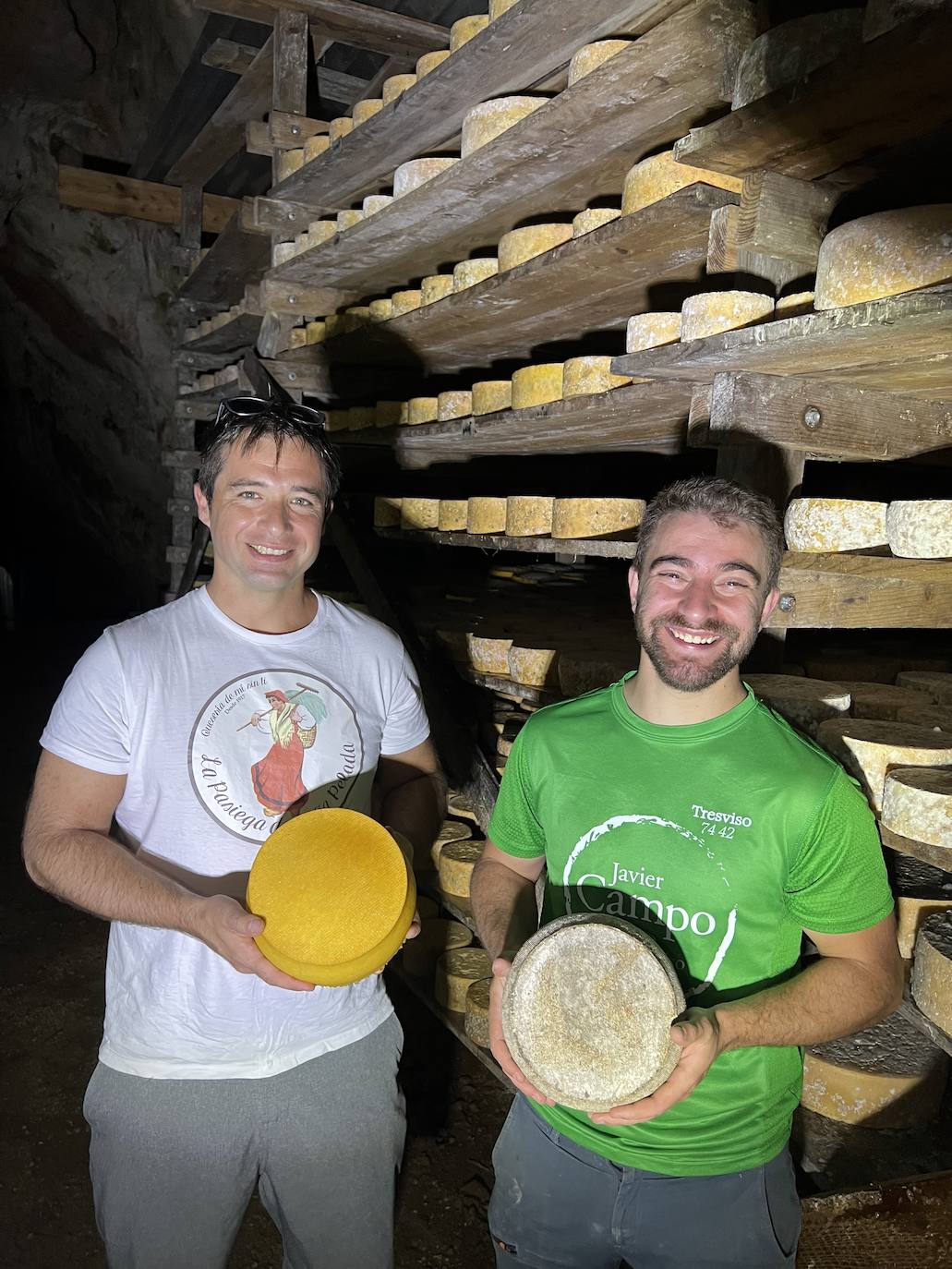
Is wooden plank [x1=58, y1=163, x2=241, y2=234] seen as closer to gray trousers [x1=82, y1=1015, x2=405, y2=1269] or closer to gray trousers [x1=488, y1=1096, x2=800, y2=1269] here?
gray trousers [x1=82, y1=1015, x2=405, y2=1269]

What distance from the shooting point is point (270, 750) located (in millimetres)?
1537

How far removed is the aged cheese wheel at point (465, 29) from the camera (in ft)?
9.85

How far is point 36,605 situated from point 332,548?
7026 mm

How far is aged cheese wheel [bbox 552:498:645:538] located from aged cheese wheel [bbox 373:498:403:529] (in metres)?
1.08

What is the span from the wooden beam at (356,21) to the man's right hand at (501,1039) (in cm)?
478

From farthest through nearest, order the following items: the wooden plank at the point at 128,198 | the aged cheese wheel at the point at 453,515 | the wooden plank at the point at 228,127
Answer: the wooden plank at the point at 128,198
the wooden plank at the point at 228,127
the aged cheese wheel at the point at 453,515

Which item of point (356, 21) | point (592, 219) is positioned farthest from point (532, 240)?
point (356, 21)

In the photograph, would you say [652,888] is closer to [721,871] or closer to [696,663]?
[721,871]

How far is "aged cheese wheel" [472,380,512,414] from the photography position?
3.09 meters

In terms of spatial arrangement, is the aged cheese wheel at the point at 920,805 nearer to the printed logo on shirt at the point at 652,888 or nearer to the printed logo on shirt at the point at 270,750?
the printed logo on shirt at the point at 652,888

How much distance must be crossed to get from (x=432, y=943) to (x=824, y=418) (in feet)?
7.58

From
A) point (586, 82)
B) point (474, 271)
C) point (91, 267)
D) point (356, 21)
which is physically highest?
point (356, 21)

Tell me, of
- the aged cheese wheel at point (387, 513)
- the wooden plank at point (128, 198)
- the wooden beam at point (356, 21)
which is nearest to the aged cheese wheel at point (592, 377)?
the aged cheese wheel at point (387, 513)

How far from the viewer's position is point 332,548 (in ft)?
17.7
